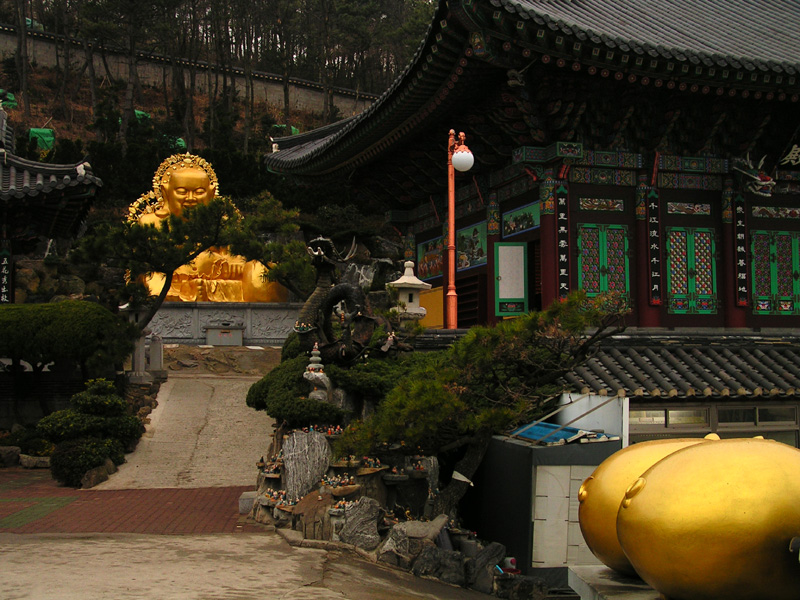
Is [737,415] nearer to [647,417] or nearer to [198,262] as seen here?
[647,417]

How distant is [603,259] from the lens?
12906 mm

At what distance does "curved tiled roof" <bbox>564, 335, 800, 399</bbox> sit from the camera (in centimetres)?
1029

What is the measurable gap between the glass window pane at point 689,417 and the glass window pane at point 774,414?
913mm

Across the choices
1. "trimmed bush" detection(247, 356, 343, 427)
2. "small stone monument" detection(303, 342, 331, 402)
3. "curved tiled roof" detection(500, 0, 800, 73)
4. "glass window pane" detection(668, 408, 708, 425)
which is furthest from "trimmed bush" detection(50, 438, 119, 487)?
"curved tiled roof" detection(500, 0, 800, 73)

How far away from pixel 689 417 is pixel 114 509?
26.3 feet

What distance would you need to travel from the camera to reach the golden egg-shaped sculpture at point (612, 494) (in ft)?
15.3

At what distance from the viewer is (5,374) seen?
15.8 metres

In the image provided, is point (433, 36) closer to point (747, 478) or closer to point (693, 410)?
point (693, 410)

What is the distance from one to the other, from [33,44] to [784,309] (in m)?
52.8

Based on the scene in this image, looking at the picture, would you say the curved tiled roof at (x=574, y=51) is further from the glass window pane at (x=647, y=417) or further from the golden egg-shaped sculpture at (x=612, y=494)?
the golden egg-shaped sculpture at (x=612, y=494)

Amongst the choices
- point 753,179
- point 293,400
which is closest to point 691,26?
point 753,179

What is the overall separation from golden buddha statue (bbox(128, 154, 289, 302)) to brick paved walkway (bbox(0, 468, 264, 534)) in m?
15.3

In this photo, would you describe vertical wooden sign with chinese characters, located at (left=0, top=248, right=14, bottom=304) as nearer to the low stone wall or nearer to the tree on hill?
the tree on hill

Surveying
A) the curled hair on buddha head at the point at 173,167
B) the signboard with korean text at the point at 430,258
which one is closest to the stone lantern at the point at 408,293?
the signboard with korean text at the point at 430,258
